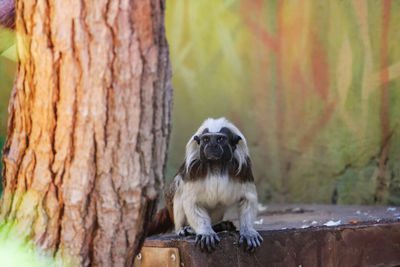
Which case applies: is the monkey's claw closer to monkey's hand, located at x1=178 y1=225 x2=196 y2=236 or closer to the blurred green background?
monkey's hand, located at x1=178 y1=225 x2=196 y2=236

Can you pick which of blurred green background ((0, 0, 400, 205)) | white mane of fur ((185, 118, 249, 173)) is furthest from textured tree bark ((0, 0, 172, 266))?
blurred green background ((0, 0, 400, 205))

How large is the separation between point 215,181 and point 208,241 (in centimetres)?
60

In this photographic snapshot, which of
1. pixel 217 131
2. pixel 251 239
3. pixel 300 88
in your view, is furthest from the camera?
pixel 300 88

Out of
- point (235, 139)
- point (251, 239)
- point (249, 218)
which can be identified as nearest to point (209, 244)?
point (251, 239)

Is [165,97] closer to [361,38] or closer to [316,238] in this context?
[316,238]

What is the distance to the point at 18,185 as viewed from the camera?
10.2 ft

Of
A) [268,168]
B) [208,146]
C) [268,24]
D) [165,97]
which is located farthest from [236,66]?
[165,97]

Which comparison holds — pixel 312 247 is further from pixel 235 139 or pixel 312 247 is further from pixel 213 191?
pixel 235 139

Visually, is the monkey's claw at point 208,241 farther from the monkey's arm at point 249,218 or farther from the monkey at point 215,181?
the monkey's arm at point 249,218

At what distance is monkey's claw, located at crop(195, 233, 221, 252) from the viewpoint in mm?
5133

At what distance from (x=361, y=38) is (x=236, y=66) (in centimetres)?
174

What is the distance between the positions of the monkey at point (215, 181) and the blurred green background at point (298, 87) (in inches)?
97.6

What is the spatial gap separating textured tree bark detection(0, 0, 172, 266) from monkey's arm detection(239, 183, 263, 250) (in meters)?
2.29

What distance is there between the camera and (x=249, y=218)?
5.52 m
